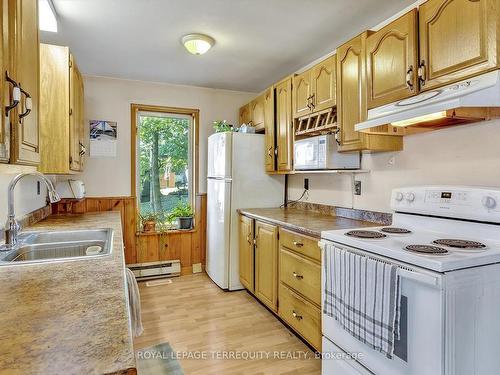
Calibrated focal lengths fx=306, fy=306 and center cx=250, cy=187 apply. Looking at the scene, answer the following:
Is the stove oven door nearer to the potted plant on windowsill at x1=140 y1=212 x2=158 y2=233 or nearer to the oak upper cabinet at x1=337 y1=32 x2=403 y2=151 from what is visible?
the oak upper cabinet at x1=337 y1=32 x2=403 y2=151

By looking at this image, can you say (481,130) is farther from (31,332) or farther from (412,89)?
(31,332)

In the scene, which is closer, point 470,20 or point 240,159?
point 470,20

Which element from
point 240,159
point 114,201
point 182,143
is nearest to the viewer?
point 240,159

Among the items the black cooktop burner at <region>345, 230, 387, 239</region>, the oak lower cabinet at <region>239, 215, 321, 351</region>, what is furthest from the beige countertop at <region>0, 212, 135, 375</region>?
the oak lower cabinet at <region>239, 215, 321, 351</region>

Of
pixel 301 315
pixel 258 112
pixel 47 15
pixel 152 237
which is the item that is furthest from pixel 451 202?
pixel 152 237

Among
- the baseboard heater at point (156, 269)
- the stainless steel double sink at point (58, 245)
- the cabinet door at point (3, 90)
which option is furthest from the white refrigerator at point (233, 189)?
the cabinet door at point (3, 90)

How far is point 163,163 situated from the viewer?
12.6ft

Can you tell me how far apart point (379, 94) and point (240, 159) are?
167 centimetres

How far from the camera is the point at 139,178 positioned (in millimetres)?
3707

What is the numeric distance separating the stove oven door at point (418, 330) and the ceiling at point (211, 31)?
1.72 m

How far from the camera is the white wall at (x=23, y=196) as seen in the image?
178cm

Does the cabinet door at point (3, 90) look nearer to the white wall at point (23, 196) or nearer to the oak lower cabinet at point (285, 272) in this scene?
the white wall at point (23, 196)

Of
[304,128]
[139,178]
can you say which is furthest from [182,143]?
[304,128]

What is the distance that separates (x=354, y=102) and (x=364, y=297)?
127cm
